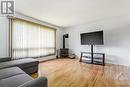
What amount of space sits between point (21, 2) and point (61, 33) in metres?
3.78

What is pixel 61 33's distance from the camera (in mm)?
6238

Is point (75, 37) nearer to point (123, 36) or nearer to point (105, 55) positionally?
point (105, 55)

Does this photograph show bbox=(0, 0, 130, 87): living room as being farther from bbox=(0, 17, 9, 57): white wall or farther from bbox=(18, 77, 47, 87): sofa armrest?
bbox=(18, 77, 47, 87): sofa armrest

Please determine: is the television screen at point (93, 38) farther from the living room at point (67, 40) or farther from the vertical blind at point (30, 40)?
the vertical blind at point (30, 40)

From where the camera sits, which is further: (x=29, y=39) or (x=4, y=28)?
(x=29, y=39)

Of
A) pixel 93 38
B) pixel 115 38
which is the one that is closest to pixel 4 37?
pixel 93 38

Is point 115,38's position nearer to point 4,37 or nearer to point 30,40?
point 30,40

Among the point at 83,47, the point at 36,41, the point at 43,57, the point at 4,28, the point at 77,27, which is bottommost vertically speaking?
the point at 43,57

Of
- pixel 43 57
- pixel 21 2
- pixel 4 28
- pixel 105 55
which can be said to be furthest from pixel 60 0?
pixel 105 55

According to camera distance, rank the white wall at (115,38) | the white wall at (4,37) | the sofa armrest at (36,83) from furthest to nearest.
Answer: the white wall at (115,38)
the white wall at (4,37)
the sofa armrest at (36,83)

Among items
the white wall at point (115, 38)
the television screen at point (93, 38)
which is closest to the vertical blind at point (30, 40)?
the television screen at point (93, 38)

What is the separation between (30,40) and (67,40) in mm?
2791

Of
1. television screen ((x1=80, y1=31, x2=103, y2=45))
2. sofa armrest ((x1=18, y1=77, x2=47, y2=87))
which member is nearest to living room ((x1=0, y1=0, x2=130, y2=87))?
television screen ((x1=80, y1=31, x2=103, y2=45))

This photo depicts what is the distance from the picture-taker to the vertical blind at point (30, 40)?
11.4 feet
